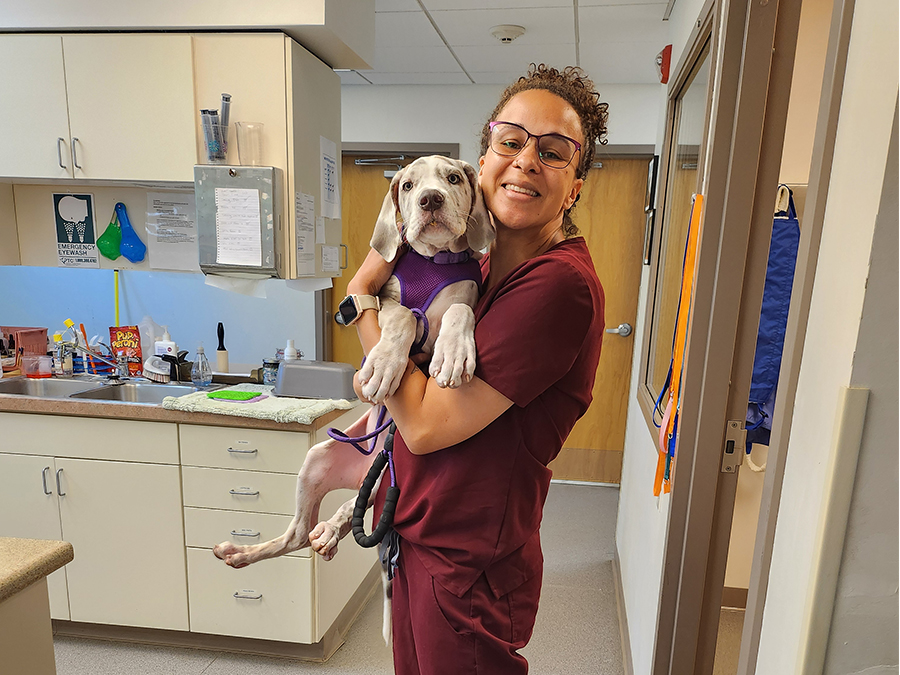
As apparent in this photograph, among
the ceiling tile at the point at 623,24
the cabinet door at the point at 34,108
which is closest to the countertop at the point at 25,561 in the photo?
the cabinet door at the point at 34,108

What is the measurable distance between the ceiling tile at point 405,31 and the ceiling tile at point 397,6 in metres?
0.04

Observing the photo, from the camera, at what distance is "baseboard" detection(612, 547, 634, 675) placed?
83.6 inches

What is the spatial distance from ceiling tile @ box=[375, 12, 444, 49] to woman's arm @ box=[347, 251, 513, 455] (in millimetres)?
2252

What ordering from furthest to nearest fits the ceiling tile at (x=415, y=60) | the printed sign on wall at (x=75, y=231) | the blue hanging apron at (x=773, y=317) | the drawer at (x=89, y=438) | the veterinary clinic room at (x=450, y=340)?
1. the ceiling tile at (x=415, y=60)
2. the printed sign on wall at (x=75, y=231)
3. the drawer at (x=89, y=438)
4. the blue hanging apron at (x=773, y=317)
5. the veterinary clinic room at (x=450, y=340)

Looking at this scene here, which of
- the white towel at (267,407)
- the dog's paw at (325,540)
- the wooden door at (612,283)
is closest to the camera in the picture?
the dog's paw at (325,540)

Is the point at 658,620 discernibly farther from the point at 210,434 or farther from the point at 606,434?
the point at 606,434

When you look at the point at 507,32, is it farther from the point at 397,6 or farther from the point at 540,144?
the point at 540,144

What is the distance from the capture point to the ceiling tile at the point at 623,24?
2504mm

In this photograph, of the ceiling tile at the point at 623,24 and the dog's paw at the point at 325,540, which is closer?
the dog's paw at the point at 325,540

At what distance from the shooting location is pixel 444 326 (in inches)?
36.7

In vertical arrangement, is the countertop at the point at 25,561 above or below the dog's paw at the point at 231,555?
above

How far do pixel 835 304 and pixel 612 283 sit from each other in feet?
10.8

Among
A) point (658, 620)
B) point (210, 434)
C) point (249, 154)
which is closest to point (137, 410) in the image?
point (210, 434)

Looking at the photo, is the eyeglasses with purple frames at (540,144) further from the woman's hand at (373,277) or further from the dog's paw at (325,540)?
the dog's paw at (325,540)
